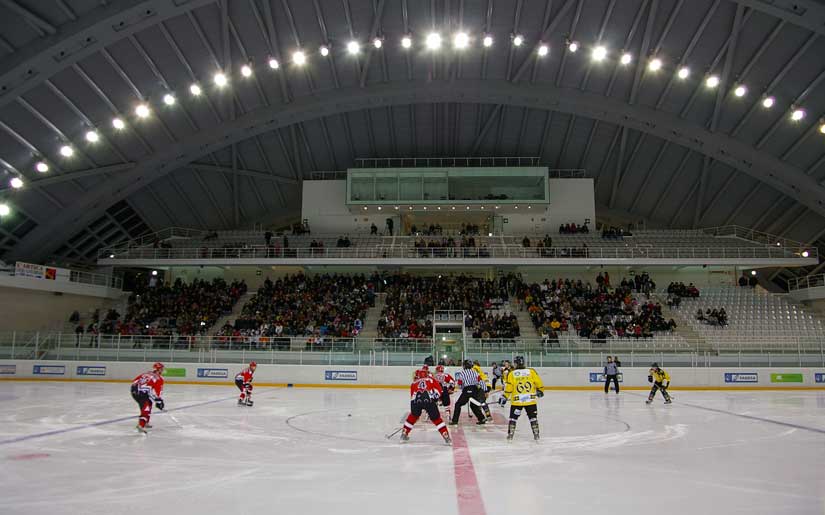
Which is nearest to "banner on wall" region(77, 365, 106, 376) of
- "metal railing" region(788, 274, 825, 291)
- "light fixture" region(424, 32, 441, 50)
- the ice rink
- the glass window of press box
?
the ice rink

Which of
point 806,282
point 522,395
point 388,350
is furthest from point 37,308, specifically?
point 806,282

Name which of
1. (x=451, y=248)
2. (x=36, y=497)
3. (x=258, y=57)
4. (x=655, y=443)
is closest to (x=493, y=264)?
(x=451, y=248)

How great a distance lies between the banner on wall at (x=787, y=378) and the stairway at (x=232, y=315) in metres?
27.8

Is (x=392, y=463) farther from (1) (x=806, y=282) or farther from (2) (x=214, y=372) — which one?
(1) (x=806, y=282)

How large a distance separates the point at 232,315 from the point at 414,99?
56.1 ft

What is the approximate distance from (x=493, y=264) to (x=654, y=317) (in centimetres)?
981

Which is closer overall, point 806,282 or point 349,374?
point 349,374

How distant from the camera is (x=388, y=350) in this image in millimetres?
26000

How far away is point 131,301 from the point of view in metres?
36.3

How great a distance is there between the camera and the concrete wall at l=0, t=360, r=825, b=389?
2508 centimetres

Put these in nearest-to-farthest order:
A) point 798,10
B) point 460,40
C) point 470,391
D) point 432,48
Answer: point 470,391 → point 798,10 → point 460,40 → point 432,48

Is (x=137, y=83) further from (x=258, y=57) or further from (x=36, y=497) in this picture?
(x=36, y=497)

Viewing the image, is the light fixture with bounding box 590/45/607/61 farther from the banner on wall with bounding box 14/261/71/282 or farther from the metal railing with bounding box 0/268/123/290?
the metal railing with bounding box 0/268/123/290

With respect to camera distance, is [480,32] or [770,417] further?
[480,32]
